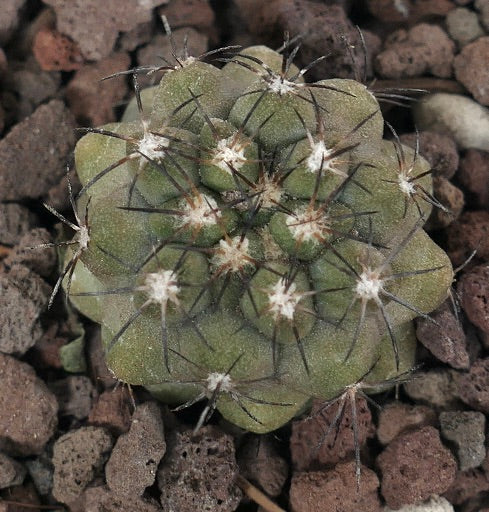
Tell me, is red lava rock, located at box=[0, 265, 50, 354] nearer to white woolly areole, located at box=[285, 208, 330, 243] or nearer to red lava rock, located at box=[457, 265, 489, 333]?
white woolly areole, located at box=[285, 208, 330, 243]

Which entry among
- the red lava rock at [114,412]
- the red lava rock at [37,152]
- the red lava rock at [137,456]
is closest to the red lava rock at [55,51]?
the red lava rock at [37,152]

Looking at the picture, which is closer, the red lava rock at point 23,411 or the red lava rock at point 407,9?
the red lava rock at point 23,411

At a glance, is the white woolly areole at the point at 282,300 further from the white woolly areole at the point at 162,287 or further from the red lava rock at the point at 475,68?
the red lava rock at the point at 475,68

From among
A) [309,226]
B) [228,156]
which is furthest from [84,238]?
[309,226]

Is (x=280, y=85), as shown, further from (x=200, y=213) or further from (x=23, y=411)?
(x=23, y=411)

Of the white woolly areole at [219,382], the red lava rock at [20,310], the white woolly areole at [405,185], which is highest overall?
the white woolly areole at [405,185]

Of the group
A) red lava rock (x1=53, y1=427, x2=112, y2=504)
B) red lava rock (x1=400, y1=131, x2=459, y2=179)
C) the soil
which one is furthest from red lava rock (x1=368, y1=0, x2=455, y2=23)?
red lava rock (x1=53, y1=427, x2=112, y2=504)
